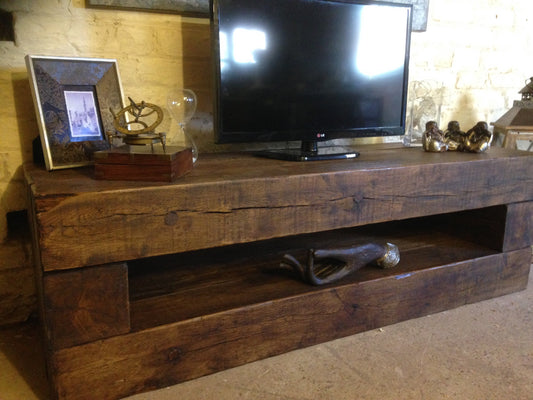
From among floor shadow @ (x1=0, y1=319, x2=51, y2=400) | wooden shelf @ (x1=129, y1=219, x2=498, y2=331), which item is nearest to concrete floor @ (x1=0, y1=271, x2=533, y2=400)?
floor shadow @ (x1=0, y1=319, x2=51, y2=400)

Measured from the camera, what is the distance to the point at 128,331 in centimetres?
119

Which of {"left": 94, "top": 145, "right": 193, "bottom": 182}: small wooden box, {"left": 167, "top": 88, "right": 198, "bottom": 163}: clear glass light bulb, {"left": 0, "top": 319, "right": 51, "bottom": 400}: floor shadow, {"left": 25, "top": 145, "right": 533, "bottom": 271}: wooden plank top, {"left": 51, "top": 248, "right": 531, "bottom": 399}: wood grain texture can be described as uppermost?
{"left": 167, "top": 88, "right": 198, "bottom": 163}: clear glass light bulb

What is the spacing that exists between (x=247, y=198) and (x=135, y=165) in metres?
0.29

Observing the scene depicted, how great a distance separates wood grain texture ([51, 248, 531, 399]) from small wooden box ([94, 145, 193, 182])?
394mm

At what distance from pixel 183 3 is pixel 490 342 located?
1.52 meters

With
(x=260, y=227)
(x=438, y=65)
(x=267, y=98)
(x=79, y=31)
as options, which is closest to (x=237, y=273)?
(x=260, y=227)

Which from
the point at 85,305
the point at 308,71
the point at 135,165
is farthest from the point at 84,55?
the point at 85,305

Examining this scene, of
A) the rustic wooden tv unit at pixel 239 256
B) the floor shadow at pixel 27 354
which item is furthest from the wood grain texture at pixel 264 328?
the floor shadow at pixel 27 354

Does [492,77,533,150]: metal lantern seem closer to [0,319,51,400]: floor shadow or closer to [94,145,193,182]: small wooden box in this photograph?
[94,145,193,182]: small wooden box

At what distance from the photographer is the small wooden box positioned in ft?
3.79

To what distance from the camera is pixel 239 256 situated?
171 cm

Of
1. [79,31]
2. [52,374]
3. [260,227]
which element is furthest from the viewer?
[79,31]

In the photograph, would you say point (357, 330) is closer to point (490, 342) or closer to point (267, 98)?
point (490, 342)

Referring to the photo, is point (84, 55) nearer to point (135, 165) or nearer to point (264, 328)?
point (135, 165)
